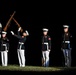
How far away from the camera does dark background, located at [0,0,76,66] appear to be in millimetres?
15367

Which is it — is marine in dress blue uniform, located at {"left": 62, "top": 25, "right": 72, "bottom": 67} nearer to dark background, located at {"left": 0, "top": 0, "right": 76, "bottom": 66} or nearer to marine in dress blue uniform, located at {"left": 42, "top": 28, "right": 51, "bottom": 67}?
marine in dress blue uniform, located at {"left": 42, "top": 28, "right": 51, "bottom": 67}

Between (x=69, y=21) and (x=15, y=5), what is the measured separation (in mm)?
2310

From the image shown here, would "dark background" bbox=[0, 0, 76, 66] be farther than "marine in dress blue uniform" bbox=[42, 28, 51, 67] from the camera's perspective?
Yes

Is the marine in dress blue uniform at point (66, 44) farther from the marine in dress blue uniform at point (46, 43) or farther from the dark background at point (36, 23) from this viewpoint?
the dark background at point (36, 23)

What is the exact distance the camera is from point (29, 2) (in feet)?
51.4

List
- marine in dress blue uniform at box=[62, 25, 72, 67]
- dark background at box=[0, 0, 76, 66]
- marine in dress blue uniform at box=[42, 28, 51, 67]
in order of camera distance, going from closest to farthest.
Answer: marine in dress blue uniform at box=[62, 25, 72, 67], marine in dress blue uniform at box=[42, 28, 51, 67], dark background at box=[0, 0, 76, 66]

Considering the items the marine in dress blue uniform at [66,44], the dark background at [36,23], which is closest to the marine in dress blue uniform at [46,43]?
the marine in dress blue uniform at [66,44]

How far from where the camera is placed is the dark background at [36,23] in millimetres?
15367

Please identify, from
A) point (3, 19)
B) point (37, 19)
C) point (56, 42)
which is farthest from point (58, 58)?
point (3, 19)

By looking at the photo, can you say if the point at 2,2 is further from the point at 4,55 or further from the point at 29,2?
the point at 4,55

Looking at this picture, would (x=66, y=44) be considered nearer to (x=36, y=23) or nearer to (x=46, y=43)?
(x=46, y=43)

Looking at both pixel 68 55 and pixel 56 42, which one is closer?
pixel 68 55

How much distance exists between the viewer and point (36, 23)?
616 inches

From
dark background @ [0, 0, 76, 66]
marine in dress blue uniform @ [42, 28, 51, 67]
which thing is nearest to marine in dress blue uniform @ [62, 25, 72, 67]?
marine in dress blue uniform @ [42, 28, 51, 67]
